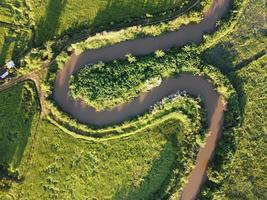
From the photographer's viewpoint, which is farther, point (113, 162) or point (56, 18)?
point (56, 18)

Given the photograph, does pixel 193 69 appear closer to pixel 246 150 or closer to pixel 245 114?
pixel 245 114

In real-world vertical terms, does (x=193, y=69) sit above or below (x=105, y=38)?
below

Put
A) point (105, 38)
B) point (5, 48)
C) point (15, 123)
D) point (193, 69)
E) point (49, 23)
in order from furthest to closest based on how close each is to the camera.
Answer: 1. point (193, 69)
2. point (49, 23)
3. point (105, 38)
4. point (5, 48)
5. point (15, 123)

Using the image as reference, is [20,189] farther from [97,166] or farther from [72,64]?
[72,64]

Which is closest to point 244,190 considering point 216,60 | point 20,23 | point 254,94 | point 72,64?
point 254,94

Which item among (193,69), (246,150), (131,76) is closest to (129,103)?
(131,76)

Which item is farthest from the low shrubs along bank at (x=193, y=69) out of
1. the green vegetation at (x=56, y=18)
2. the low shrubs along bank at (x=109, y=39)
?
the green vegetation at (x=56, y=18)

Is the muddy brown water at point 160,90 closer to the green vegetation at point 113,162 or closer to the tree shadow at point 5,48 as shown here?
the green vegetation at point 113,162
